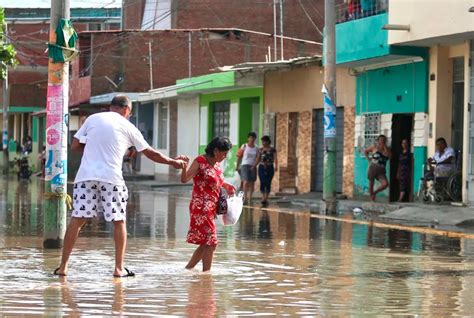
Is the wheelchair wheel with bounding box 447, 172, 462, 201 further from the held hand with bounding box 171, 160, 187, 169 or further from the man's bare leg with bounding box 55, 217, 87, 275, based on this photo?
the man's bare leg with bounding box 55, 217, 87, 275

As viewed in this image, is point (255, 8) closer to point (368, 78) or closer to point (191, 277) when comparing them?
point (368, 78)

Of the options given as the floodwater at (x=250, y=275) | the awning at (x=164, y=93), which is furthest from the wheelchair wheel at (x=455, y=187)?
the awning at (x=164, y=93)

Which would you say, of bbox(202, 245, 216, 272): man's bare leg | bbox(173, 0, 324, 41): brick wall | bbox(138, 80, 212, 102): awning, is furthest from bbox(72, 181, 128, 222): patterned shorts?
bbox(173, 0, 324, 41): brick wall

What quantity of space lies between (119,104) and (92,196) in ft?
3.27

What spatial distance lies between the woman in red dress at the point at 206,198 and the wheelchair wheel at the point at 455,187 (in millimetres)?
12873

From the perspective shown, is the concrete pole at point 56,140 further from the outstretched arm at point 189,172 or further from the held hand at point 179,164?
the held hand at point 179,164

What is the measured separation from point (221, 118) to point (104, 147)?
29.9 metres

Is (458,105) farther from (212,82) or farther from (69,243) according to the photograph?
(69,243)

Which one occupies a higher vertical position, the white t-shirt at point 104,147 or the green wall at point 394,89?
the green wall at point 394,89

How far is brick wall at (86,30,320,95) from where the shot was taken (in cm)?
4653

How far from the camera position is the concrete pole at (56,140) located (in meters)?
13.2

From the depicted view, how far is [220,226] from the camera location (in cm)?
1856

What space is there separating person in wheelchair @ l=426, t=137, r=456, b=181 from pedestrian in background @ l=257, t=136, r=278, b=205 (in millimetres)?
4902

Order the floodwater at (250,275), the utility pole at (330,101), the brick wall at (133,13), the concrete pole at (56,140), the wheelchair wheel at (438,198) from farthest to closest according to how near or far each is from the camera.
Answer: the brick wall at (133,13) < the wheelchair wheel at (438,198) < the utility pole at (330,101) < the concrete pole at (56,140) < the floodwater at (250,275)
